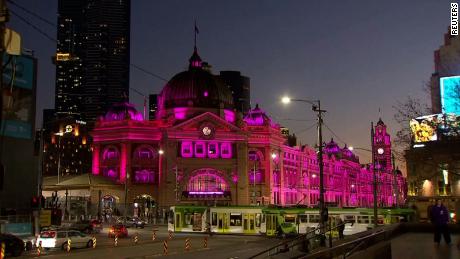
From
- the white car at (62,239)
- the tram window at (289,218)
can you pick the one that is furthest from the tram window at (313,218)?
the white car at (62,239)

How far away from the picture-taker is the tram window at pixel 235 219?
6462 centimetres

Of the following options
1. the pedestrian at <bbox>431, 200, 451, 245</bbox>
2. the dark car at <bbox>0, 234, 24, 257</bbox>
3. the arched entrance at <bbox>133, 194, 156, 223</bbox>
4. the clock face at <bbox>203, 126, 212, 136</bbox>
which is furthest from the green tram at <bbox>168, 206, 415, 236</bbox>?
the clock face at <bbox>203, 126, 212, 136</bbox>

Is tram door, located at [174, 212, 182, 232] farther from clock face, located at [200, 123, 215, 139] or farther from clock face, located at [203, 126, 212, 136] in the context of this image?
clock face, located at [203, 126, 212, 136]

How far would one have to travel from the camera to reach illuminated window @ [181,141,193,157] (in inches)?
4304

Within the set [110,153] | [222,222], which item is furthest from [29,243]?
[110,153]

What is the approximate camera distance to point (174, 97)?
120 meters

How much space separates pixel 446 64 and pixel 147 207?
56962mm

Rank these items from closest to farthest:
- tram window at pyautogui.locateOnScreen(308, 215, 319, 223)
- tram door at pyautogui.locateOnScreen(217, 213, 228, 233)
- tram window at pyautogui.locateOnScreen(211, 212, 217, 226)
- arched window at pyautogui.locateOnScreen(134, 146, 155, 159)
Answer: tram window at pyautogui.locateOnScreen(308, 215, 319, 223), tram door at pyautogui.locateOnScreen(217, 213, 228, 233), tram window at pyautogui.locateOnScreen(211, 212, 217, 226), arched window at pyautogui.locateOnScreen(134, 146, 155, 159)

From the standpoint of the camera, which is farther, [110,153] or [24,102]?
[110,153]

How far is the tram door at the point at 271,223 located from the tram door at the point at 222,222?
5.28m

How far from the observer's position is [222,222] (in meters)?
65.4

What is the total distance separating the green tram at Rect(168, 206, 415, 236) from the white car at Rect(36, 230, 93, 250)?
2022 cm

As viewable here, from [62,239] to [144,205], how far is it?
67.1m

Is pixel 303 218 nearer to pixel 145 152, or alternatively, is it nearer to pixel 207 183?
pixel 207 183
